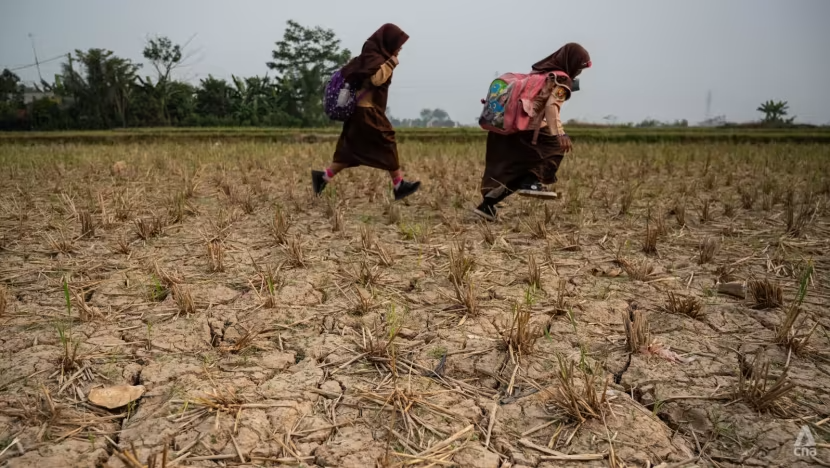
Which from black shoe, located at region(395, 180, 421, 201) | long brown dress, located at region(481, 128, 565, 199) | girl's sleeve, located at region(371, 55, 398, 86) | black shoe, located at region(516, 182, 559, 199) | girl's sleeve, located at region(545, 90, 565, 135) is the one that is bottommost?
black shoe, located at region(395, 180, 421, 201)

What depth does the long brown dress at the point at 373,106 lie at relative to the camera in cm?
351

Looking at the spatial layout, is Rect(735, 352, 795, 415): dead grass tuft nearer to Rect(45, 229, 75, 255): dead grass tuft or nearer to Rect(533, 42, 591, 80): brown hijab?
Rect(533, 42, 591, 80): brown hijab

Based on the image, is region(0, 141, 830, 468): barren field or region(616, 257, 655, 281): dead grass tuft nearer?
region(0, 141, 830, 468): barren field

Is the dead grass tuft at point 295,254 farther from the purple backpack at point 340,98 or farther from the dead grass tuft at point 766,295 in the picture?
the dead grass tuft at point 766,295

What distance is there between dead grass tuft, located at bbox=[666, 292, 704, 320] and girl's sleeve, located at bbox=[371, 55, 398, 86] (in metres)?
2.38

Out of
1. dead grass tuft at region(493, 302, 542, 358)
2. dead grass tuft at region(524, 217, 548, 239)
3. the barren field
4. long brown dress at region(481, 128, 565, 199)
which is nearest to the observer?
the barren field

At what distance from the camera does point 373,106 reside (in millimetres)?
3660

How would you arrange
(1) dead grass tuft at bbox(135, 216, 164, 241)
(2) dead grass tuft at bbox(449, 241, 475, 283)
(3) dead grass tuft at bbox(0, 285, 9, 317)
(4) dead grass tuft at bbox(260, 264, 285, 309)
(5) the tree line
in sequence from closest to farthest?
(3) dead grass tuft at bbox(0, 285, 9, 317), (4) dead grass tuft at bbox(260, 264, 285, 309), (2) dead grass tuft at bbox(449, 241, 475, 283), (1) dead grass tuft at bbox(135, 216, 164, 241), (5) the tree line

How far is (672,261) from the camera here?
8.40 feet

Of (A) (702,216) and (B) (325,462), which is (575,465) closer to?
(B) (325,462)

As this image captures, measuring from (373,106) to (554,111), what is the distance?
4.24 ft

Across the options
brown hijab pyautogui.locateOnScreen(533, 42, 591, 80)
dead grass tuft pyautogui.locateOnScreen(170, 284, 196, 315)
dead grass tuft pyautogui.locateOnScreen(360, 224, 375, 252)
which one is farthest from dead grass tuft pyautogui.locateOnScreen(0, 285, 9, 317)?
brown hijab pyautogui.locateOnScreen(533, 42, 591, 80)

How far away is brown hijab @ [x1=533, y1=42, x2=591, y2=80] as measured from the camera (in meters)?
3.05

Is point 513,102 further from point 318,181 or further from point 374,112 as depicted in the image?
point 318,181
